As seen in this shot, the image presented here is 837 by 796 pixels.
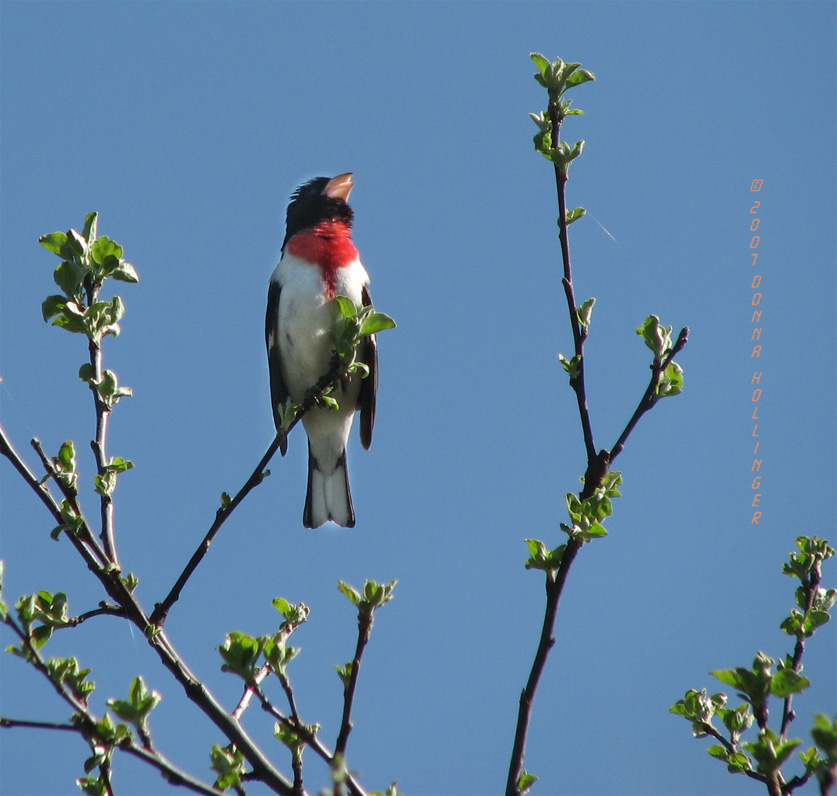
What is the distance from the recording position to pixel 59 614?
2.43 m

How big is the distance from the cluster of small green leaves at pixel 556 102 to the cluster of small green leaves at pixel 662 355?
37 cm

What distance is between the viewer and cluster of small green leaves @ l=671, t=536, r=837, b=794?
1.90 m

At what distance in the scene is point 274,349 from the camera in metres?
5.39

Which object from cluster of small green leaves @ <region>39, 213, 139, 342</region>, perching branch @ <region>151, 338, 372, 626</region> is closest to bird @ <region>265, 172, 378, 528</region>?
perching branch @ <region>151, 338, 372, 626</region>

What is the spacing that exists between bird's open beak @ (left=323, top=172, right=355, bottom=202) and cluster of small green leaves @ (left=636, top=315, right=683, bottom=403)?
3626 millimetres

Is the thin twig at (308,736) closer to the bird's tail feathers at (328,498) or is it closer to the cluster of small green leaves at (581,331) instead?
the cluster of small green leaves at (581,331)

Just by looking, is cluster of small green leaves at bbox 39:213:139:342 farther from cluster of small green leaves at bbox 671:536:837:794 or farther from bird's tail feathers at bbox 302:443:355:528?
bird's tail feathers at bbox 302:443:355:528

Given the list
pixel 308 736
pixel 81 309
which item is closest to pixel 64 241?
pixel 81 309

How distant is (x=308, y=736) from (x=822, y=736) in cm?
118

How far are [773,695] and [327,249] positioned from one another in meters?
3.85

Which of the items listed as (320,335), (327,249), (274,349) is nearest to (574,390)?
(320,335)

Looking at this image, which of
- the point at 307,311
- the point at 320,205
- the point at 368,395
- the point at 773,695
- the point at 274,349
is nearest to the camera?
the point at 773,695

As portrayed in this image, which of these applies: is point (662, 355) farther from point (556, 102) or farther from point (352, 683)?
point (352, 683)

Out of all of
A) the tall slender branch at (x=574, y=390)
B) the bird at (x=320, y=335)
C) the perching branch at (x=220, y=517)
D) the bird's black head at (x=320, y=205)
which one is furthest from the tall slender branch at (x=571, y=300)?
the bird's black head at (x=320, y=205)
